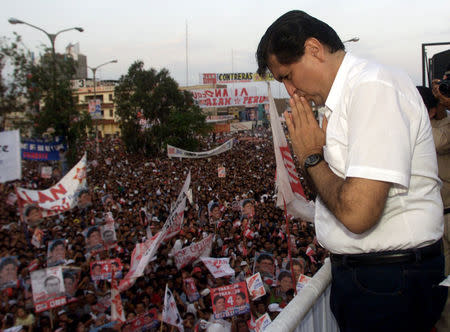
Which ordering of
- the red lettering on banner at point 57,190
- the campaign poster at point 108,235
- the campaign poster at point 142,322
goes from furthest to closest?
the red lettering on banner at point 57,190, the campaign poster at point 108,235, the campaign poster at point 142,322

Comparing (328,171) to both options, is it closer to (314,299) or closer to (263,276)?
(314,299)

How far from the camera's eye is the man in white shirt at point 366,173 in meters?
0.96

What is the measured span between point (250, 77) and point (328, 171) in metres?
46.8

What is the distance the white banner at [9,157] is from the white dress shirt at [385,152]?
6.90 meters

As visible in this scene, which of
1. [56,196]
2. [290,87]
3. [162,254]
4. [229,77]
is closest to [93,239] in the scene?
[162,254]

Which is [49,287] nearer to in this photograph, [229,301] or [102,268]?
[102,268]

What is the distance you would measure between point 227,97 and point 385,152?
3674cm

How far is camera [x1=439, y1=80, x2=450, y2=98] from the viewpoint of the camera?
203 cm

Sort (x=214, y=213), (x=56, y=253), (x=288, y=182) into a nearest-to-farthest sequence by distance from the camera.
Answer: (x=288, y=182)
(x=56, y=253)
(x=214, y=213)

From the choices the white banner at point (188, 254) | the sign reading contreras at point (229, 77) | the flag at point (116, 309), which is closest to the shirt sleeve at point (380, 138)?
the flag at point (116, 309)

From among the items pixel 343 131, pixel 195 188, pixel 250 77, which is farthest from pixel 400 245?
pixel 250 77

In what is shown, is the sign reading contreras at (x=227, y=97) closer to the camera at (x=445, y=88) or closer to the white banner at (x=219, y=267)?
the white banner at (x=219, y=267)

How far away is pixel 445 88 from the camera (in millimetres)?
2039

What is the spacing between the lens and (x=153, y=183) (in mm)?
17906
